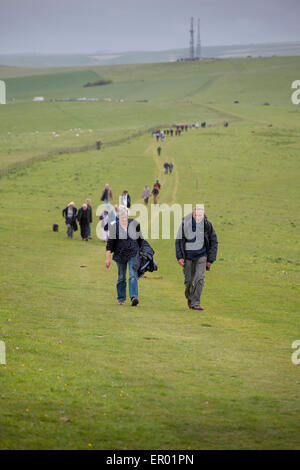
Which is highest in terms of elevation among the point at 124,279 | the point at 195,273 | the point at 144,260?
the point at 144,260

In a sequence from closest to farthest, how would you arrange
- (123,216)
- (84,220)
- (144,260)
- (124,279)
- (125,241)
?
(123,216) < (125,241) < (144,260) < (124,279) < (84,220)

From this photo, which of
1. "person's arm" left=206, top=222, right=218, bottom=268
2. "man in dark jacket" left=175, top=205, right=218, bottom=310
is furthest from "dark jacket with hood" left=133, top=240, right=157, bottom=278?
"person's arm" left=206, top=222, right=218, bottom=268

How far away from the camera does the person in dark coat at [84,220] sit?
34.0 meters

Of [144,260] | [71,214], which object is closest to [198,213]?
[144,260]

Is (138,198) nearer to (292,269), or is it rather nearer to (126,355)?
(292,269)

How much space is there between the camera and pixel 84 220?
3472 centimetres

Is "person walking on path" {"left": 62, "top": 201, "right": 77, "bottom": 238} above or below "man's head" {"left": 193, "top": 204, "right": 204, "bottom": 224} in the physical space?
above

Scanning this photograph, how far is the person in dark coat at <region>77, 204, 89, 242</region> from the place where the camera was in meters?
34.0

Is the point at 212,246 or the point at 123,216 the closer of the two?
the point at 123,216

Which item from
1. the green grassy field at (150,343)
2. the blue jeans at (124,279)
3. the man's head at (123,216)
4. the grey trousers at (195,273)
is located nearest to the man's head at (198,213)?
the grey trousers at (195,273)

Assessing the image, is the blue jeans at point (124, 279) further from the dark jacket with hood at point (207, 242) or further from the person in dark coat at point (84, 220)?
the person in dark coat at point (84, 220)

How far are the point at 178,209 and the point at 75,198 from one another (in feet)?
33.4

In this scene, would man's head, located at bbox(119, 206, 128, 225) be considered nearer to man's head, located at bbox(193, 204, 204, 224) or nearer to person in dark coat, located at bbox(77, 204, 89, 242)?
man's head, located at bbox(193, 204, 204, 224)

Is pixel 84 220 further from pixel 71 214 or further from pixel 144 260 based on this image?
pixel 144 260
